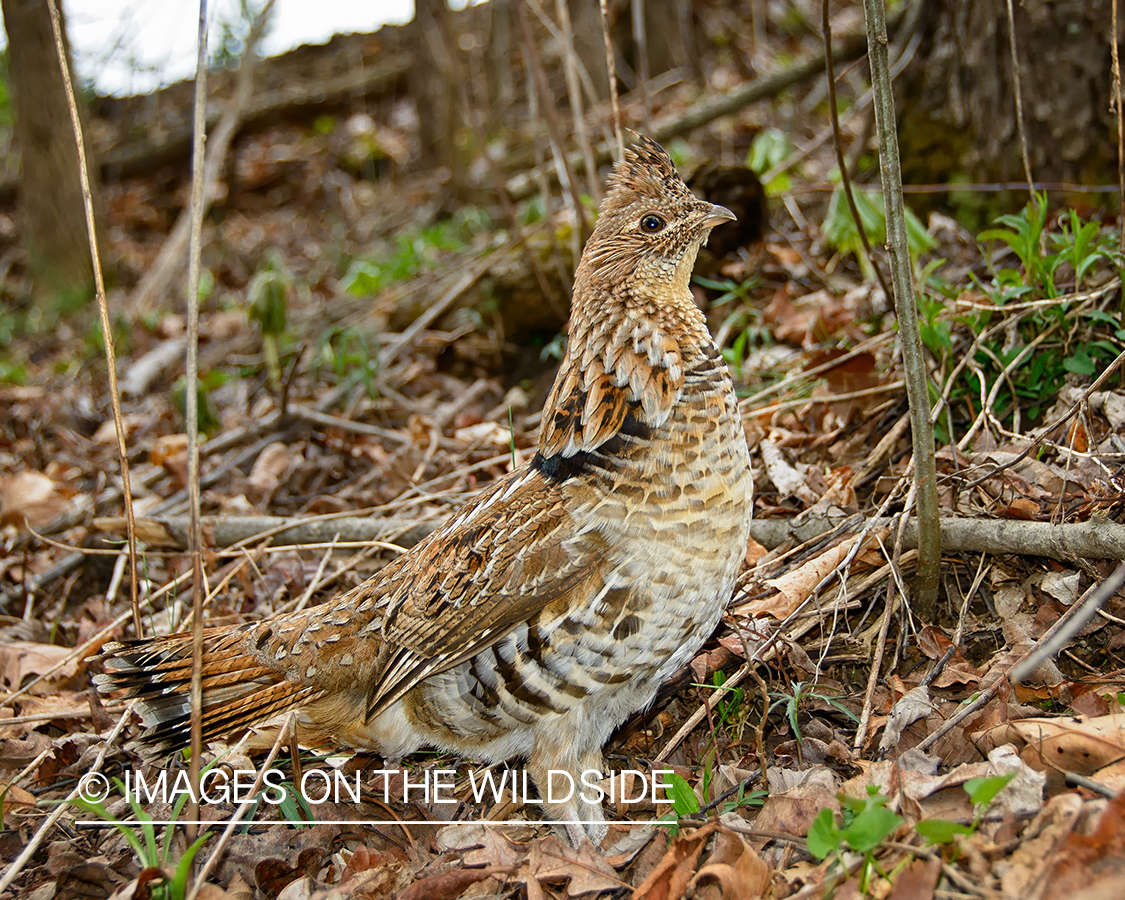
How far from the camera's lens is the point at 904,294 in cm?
252

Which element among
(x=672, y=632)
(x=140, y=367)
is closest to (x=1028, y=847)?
(x=672, y=632)

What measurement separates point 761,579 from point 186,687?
2097 mm

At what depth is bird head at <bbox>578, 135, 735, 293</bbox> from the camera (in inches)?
113

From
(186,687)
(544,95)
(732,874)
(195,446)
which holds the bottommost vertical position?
(732,874)

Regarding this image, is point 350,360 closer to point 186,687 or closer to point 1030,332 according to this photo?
point 186,687

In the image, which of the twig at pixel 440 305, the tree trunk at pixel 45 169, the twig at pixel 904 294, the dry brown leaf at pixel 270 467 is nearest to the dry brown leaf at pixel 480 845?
the twig at pixel 904 294

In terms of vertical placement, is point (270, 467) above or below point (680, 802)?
above

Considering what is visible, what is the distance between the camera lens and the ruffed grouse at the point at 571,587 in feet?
8.53

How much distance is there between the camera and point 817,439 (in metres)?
3.89

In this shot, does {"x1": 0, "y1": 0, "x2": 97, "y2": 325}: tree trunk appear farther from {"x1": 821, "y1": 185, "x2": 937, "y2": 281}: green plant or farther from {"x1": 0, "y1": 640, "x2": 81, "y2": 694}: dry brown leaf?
{"x1": 821, "y1": 185, "x2": 937, "y2": 281}: green plant

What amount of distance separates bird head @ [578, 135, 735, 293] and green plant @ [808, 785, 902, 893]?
167 centimetres

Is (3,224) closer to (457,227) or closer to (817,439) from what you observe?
(457,227)

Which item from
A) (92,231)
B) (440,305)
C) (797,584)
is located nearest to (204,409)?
(440,305)

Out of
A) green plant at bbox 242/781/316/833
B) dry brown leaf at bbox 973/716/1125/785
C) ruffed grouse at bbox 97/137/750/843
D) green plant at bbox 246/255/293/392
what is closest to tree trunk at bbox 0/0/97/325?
green plant at bbox 246/255/293/392
